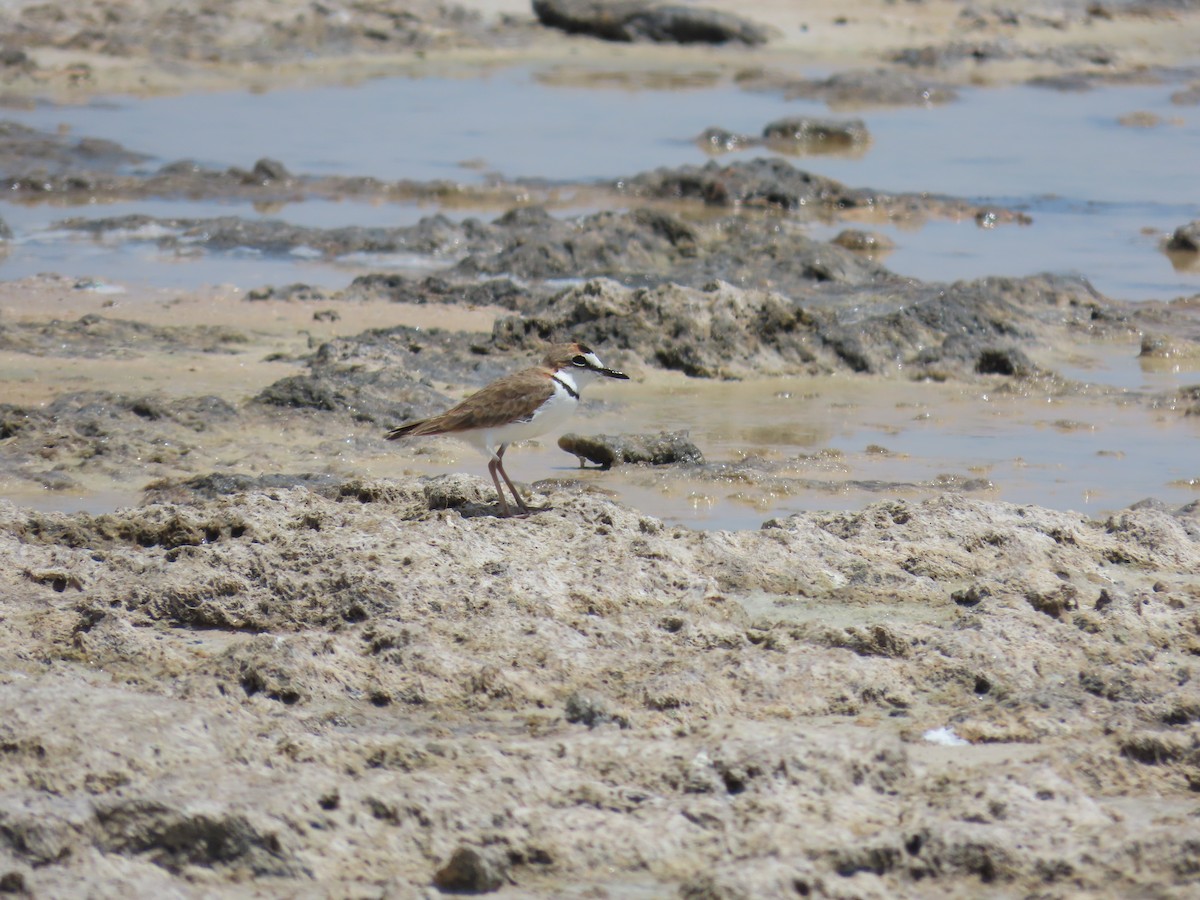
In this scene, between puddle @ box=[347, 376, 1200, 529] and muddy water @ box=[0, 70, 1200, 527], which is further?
muddy water @ box=[0, 70, 1200, 527]

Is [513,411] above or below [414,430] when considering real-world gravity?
above

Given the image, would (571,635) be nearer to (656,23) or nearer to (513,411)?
(513,411)

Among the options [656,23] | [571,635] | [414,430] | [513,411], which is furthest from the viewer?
[656,23]

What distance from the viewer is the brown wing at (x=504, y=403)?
641 centimetres

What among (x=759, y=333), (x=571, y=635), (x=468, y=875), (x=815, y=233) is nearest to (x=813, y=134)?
(x=815, y=233)

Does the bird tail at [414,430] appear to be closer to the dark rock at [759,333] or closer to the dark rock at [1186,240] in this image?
the dark rock at [759,333]

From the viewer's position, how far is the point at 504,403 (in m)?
6.42

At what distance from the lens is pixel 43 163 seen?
59.3 feet

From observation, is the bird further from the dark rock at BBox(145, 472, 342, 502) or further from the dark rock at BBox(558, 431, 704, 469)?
the dark rock at BBox(558, 431, 704, 469)

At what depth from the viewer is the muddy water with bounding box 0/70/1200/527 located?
8023mm

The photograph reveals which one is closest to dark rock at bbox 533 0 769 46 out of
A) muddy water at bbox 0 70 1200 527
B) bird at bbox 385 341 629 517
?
muddy water at bbox 0 70 1200 527

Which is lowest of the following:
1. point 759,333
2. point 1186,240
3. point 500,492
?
point 759,333

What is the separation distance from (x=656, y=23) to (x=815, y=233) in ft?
51.1

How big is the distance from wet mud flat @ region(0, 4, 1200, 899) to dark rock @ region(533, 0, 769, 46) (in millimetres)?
19848
